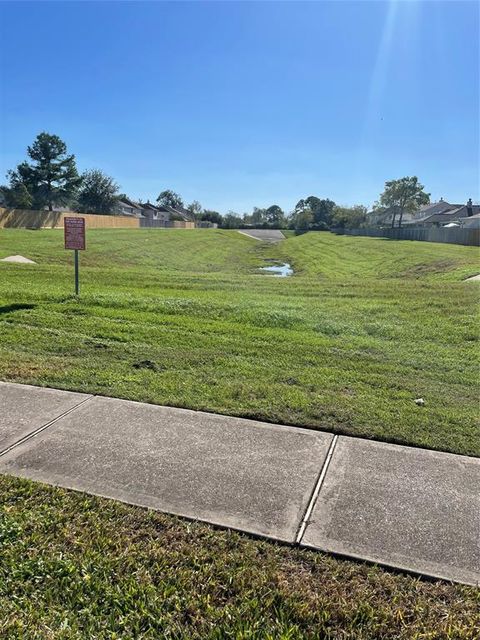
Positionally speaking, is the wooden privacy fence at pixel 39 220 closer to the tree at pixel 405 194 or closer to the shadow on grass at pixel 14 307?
the shadow on grass at pixel 14 307

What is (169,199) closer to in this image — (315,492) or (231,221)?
(231,221)

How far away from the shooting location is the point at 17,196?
5941 centimetres

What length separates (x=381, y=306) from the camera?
8609 millimetres

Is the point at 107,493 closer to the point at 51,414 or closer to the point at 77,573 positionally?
the point at 77,573

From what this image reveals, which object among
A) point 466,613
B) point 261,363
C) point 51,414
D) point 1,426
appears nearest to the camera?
point 466,613

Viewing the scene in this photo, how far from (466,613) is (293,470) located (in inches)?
47.4

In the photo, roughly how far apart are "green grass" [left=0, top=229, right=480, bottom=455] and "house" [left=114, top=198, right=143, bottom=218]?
82.9m

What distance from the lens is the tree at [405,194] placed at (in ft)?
250

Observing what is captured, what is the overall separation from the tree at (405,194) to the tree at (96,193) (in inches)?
1885

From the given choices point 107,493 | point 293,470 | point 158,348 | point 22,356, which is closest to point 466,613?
point 293,470

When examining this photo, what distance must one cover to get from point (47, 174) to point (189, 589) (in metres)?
71.7

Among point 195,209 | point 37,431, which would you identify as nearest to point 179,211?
point 195,209

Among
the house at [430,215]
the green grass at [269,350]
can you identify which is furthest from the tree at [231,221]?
the green grass at [269,350]

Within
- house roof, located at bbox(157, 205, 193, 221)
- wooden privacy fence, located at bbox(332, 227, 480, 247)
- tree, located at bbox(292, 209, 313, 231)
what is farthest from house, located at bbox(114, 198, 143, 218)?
wooden privacy fence, located at bbox(332, 227, 480, 247)
